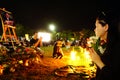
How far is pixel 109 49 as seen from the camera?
80.5 inches

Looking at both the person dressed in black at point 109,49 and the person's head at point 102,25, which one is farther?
the person's head at point 102,25

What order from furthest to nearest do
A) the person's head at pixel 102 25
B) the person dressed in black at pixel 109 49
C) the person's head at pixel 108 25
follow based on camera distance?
the person's head at pixel 102 25 < the person's head at pixel 108 25 < the person dressed in black at pixel 109 49

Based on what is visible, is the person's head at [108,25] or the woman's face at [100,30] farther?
the woman's face at [100,30]

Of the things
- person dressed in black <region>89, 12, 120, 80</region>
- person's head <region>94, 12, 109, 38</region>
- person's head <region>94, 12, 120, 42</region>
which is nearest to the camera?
person dressed in black <region>89, 12, 120, 80</region>

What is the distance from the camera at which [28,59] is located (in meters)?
12.6

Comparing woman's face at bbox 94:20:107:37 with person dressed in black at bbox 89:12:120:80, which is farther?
woman's face at bbox 94:20:107:37

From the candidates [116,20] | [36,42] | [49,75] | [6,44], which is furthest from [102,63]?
[36,42]

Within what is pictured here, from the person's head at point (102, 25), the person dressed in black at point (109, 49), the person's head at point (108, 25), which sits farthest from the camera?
the person's head at point (102, 25)

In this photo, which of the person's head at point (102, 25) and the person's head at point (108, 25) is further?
the person's head at point (102, 25)

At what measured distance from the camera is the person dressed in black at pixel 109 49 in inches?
74.4

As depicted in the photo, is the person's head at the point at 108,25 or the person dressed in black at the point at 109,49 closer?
the person dressed in black at the point at 109,49

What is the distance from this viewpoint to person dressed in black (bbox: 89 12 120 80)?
189 cm

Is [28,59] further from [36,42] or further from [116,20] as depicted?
[116,20]

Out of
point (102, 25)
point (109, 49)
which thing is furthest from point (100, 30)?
point (109, 49)
